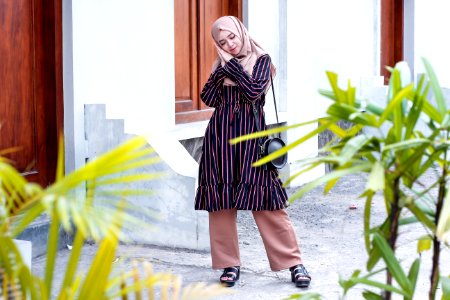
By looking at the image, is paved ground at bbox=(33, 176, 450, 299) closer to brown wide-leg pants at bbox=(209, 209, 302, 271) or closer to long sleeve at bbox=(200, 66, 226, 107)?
brown wide-leg pants at bbox=(209, 209, 302, 271)

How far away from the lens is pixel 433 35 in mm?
15484

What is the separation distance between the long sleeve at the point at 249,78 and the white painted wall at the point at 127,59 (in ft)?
4.83

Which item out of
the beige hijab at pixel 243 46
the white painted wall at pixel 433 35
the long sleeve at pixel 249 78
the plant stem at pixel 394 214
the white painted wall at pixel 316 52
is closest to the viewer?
the plant stem at pixel 394 214

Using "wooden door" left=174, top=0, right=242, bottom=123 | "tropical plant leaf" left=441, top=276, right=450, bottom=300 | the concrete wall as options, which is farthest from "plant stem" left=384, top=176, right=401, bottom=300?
"wooden door" left=174, top=0, right=242, bottom=123

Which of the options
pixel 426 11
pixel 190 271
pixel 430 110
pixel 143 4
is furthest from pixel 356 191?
pixel 430 110

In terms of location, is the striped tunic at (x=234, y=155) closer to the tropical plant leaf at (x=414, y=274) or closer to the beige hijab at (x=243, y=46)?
the beige hijab at (x=243, y=46)

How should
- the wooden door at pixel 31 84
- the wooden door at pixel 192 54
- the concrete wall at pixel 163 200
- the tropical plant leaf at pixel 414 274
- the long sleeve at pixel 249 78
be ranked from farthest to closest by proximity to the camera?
the wooden door at pixel 192 54, the concrete wall at pixel 163 200, the wooden door at pixel 31 84, the long sleeve at pixel 249 78, the tropical plant leaf at pixel 414 274

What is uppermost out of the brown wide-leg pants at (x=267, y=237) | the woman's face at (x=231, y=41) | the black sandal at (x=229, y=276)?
the woman's face at (x=231, y=41)

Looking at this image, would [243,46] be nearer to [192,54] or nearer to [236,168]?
[236,168]

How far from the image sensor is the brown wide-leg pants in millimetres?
5590

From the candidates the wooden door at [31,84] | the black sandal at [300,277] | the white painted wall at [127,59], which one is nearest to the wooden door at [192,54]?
the white painted wall at [127,59]

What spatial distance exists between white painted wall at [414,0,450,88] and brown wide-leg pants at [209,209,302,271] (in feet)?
32.4

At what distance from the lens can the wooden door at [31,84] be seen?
20.2 feet

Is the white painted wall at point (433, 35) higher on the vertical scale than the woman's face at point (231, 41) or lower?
higher
